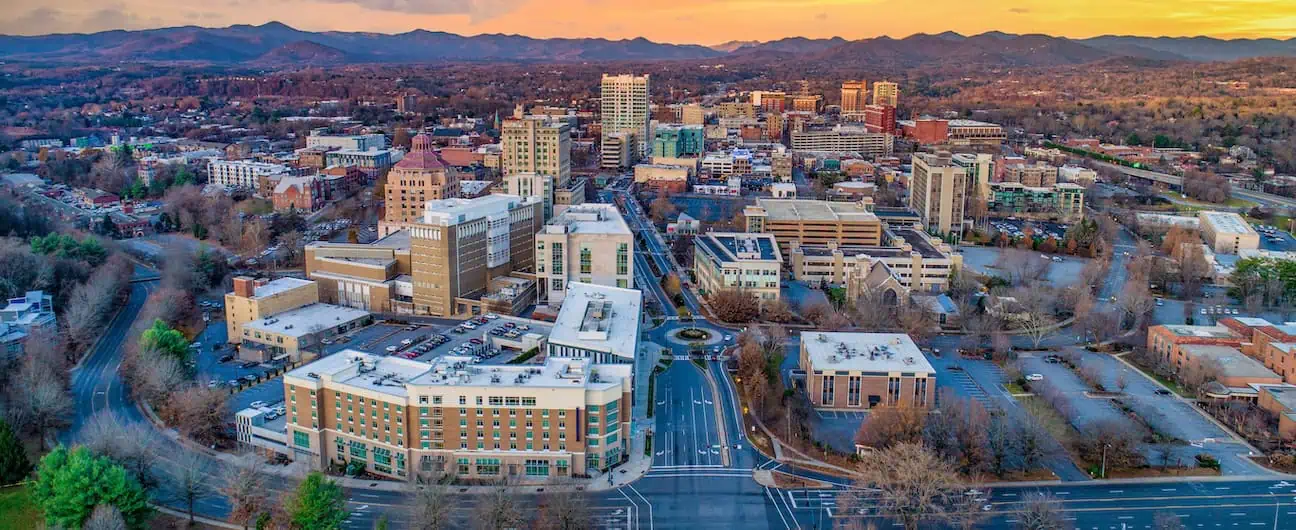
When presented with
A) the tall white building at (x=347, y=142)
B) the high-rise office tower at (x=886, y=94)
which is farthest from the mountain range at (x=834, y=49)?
the tall white building at (x=347, y=142)

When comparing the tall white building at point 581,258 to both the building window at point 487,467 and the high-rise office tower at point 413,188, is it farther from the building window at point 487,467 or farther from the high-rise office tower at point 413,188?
the building window at point 487,467

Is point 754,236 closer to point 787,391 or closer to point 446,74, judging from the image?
point 787,391

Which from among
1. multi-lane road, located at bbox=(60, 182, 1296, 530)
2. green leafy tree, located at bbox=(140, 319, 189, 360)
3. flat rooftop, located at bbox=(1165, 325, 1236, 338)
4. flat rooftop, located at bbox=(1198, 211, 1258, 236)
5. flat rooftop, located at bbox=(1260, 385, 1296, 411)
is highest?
flat rooftop, located at bbox=(1198, 211, 1258, 236)

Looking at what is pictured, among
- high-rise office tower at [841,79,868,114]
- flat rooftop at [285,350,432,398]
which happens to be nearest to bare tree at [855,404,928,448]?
flat rooftop at [285,350,432,398]

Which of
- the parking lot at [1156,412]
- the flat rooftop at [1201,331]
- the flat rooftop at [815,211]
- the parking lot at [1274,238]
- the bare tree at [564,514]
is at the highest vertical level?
the flat rooftop at [815,211]

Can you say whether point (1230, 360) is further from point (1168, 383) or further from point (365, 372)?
point (365, 372)

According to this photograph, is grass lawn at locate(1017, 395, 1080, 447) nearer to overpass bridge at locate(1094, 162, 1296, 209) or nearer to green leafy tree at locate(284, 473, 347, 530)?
green leafy tree at locate(284, 473, 347, 530)

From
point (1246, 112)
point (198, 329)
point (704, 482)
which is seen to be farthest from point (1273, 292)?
point (1246, 112)
